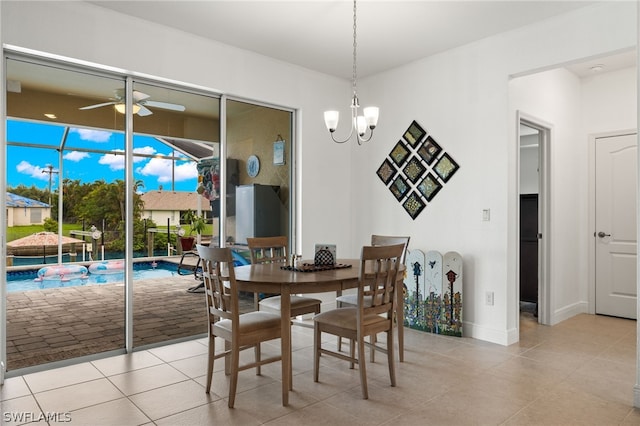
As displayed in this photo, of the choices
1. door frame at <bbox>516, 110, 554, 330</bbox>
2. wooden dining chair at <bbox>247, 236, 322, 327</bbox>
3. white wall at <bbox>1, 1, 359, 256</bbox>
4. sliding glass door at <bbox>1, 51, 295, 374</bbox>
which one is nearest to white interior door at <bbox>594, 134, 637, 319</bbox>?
door frame at <bbox>516, 110, 554, 330</bbox>

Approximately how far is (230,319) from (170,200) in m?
1.73

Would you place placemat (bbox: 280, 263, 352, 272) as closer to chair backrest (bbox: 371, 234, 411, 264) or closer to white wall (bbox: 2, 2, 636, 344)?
chair backrest (bbox: 371, 234, 411, 264)

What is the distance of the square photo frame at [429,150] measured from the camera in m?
4.46

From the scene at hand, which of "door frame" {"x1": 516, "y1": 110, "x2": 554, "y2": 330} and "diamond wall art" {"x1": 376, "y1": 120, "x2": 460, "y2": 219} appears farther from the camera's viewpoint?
"door frame" {"x1": 516, "y1": 110, "x2": 554, "y2": 330}

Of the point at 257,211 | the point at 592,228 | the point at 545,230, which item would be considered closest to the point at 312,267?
the point at 257,211

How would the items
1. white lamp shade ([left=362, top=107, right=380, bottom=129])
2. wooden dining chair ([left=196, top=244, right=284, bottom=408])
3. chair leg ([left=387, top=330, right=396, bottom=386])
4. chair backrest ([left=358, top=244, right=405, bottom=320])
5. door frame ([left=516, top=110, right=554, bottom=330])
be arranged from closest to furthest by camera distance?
wooden dining chair ([left=196, top=244, right=284, bottom=408]) < chair backrest ([left=358, top=244, right=405, bottom=320]) < chair leg ([left=387, top=330, right=396, bottom=386]) < white lamp shade ([left=362, top=107, right=380, bottom=129]) < door frame ([left=516, top=110, right=554, bottom=330])

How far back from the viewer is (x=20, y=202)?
3227 mm

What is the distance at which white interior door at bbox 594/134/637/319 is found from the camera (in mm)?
4777

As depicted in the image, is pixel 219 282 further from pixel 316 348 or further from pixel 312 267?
pixel 316 348

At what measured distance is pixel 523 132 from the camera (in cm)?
617

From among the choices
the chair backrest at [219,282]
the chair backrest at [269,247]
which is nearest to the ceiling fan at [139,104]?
the chair backrest at [269,247]

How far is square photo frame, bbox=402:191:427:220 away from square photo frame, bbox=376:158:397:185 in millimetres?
351

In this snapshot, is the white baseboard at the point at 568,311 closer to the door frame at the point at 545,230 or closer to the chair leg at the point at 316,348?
the door frame at the point at 545,230

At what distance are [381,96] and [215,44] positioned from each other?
1.98 meters
